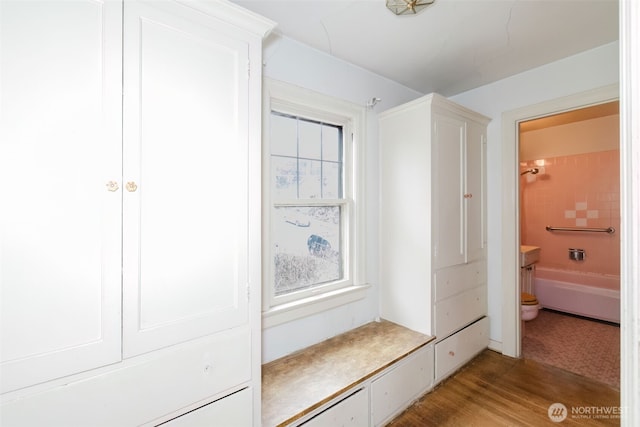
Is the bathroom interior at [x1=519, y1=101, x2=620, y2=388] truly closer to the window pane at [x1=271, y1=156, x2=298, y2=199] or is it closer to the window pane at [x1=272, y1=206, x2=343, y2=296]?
the window pane at [x1=272, y1=206, x2=343, y2=296]

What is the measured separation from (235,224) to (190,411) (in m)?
0.73

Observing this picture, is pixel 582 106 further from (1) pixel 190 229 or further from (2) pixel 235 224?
(1) pixel 190 229

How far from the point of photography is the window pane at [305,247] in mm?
2004

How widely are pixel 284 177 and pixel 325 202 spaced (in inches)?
14.4

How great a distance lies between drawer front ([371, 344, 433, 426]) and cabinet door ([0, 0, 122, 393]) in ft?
4.77

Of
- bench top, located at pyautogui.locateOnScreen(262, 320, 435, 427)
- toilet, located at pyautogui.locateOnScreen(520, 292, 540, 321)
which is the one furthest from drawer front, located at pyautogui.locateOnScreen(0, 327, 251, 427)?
toilet, located at pyautogui.locateOnScreen(520, 292, 540, 321)

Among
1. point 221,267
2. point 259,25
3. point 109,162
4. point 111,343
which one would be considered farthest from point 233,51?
point 111,343

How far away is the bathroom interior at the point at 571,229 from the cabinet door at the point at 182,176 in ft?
10.2

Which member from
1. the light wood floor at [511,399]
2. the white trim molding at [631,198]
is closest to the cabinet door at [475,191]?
the light wood floor at [511,399]

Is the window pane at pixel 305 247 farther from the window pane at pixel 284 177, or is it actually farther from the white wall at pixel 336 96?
the white wall at pixel 336 96

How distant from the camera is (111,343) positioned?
3.23 ft

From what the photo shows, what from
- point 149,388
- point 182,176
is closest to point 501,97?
point 182,176

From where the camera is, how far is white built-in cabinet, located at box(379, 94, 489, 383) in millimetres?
2180

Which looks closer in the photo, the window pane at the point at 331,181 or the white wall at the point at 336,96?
the white wall at the point at 336,96
